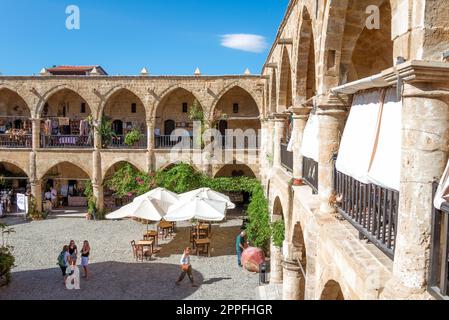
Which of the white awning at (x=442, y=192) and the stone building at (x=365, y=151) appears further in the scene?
the stone building at (x=365, y=151)

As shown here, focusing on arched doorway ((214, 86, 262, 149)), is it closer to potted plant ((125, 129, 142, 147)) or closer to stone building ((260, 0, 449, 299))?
potted plant ((125, 129, 142, 147))

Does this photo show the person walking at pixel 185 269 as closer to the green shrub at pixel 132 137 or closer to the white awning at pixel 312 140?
the white awning at pixel 312 140

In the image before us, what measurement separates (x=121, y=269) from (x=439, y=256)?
11.8 metres

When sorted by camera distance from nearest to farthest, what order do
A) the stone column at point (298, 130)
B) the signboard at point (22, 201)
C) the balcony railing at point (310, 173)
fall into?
the balcony railing at point (310, 173) < the stone column at point (298, 130) < the signboard at point (22, 201)

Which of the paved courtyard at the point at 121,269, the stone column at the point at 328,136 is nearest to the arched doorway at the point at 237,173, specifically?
the paved courtyard at the point at 121,269

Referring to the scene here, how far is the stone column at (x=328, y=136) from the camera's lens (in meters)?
5.45

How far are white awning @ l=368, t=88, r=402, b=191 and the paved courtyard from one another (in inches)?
329

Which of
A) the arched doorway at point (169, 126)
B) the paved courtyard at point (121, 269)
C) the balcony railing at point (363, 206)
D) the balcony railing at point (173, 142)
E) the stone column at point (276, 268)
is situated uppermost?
the arched doorway at point (169, 126)

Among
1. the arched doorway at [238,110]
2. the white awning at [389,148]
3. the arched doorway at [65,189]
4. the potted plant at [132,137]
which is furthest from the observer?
the arched doorway at [238,110]

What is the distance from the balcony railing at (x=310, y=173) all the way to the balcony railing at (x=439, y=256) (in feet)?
13.6

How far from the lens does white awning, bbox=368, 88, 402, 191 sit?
3402 mm

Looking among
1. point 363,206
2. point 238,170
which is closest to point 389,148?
point 363,206

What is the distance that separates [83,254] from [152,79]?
1106cm

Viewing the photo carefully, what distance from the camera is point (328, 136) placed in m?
5.69
